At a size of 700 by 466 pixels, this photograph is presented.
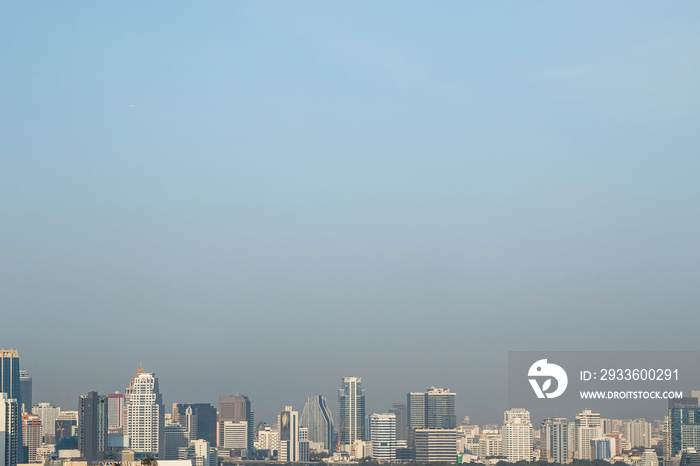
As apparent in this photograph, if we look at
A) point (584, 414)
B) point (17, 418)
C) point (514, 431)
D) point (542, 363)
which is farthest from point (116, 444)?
point (542, 363)

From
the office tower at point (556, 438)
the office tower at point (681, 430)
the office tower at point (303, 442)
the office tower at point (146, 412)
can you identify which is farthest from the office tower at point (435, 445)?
the office tower at point (146, 412)

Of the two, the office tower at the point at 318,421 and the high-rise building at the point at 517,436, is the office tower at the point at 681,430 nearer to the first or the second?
the high-rise building at the point at 517,436

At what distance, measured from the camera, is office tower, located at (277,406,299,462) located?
46.1m

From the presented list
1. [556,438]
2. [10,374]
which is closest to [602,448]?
[556,438]

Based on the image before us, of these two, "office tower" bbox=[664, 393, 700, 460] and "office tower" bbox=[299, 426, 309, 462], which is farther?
"office tower" bbox=[299, 426, 309, 462]

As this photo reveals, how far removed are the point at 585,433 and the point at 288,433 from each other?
56.7 ft

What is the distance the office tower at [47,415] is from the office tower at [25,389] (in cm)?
69

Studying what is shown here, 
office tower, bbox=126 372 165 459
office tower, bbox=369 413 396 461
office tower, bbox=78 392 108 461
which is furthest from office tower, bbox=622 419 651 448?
office tower, bbox=126 372 165 459

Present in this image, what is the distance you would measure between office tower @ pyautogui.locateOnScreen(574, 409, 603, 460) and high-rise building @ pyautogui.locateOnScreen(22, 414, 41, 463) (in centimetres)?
1923

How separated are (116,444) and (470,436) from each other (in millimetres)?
14282

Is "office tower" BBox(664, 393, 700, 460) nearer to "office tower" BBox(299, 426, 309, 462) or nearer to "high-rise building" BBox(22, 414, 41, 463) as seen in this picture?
"office tower" BBox(299, 426, 309, 462)

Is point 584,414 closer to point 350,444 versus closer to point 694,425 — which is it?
point 694,425

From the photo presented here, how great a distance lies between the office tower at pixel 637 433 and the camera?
31.0 metres

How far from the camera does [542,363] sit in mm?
18875
